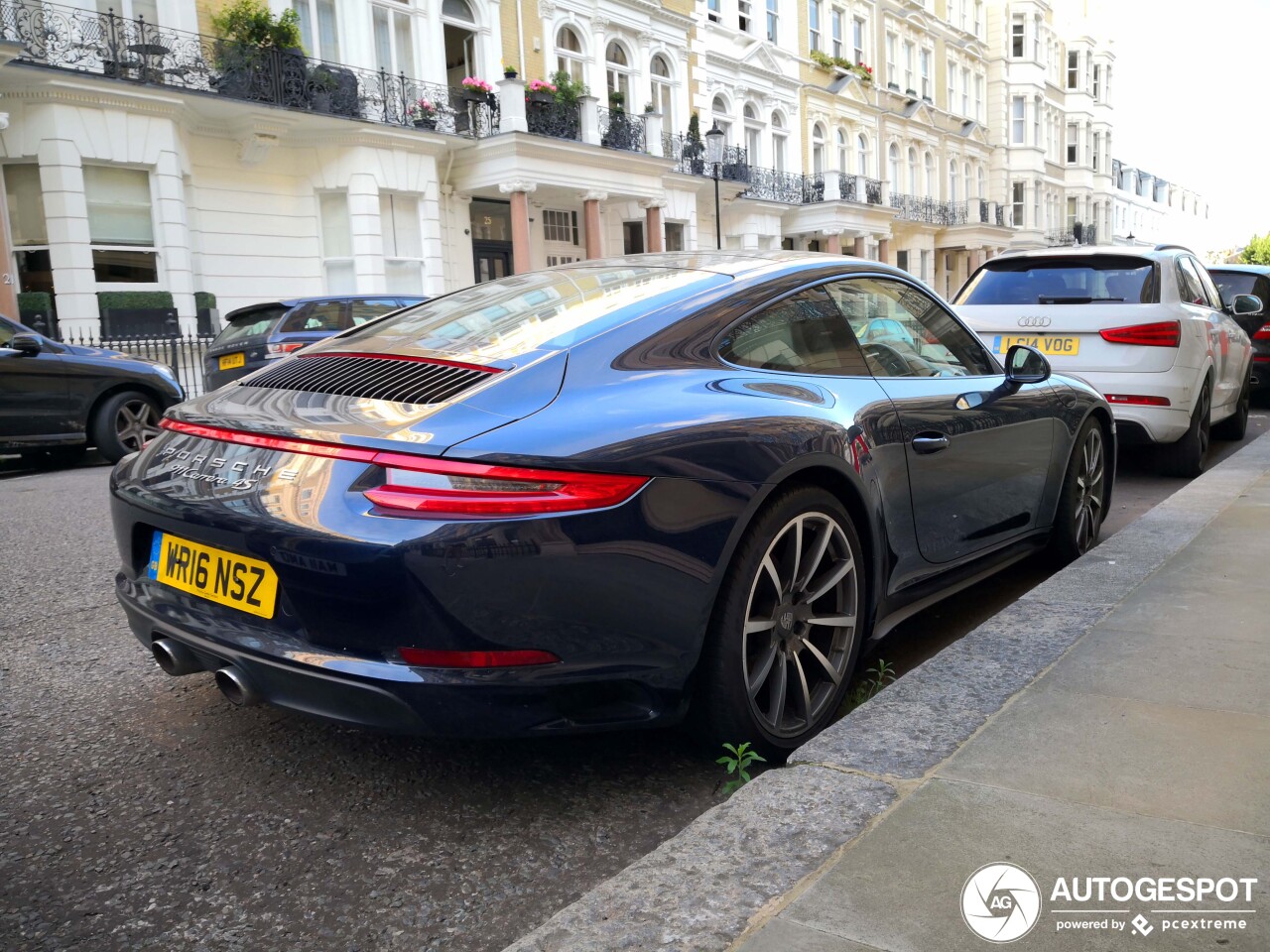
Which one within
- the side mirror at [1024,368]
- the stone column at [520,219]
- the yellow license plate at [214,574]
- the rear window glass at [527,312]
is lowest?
the yellow license plate at [214,574]

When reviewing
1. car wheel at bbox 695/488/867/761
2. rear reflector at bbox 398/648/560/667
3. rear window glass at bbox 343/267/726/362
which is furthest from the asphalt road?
rear window glass at bbox 343/267/726/362

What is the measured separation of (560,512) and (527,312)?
98cm

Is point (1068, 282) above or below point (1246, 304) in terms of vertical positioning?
above

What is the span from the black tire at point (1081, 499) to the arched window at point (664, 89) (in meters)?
22.6

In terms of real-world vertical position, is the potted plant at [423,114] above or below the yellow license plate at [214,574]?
above

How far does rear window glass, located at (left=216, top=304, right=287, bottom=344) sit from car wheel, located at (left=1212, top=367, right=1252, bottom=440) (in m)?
9.24

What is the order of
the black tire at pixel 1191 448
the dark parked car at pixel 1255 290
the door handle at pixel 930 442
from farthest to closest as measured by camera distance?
1. the dark parked car at pixel 1255 290
2. the black tire at pixel 1191 448
3. the door handle at pixel 930 442

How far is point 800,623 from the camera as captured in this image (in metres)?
2.83

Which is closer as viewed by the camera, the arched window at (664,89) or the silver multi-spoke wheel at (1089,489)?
the silver multi-spoke wheel at (1089,489)

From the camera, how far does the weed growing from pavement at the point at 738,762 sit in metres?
2.58

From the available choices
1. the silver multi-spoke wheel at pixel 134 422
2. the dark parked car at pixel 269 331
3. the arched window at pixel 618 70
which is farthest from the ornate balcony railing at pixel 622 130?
the silver multi-spoke wheel at pixel 134 422

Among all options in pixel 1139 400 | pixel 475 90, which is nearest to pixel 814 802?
pixel 1139 400

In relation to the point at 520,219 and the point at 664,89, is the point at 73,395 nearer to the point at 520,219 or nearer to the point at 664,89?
the point at 520,219

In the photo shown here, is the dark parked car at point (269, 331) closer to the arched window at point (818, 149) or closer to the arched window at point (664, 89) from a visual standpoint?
the arched window at point (664, 89)
